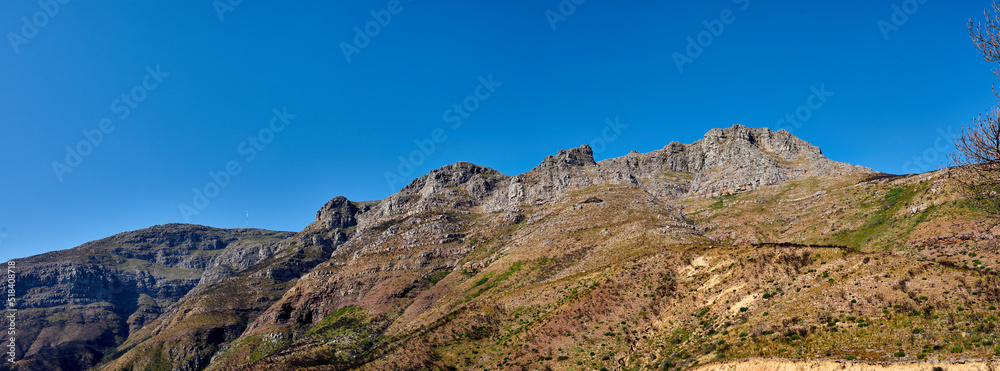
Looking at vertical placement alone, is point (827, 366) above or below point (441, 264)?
below

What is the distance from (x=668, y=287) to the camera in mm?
54594

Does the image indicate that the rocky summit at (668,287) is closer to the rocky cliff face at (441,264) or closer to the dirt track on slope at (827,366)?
the dirt track on slope at (827,366)

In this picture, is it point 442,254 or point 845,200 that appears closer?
point 845,200

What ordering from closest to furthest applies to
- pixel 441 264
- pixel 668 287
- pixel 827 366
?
pixel 827 366
pixel 668 287
pixel 441 264

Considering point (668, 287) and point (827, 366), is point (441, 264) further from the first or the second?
point (827, 366)

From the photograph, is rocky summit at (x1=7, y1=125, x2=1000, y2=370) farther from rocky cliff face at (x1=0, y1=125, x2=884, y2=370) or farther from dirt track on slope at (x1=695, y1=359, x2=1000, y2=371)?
rocky cliff face at (x1=0, y1=125, x2=884, y2=370)

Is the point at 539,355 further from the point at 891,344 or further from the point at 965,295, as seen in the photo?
the point at 965,295

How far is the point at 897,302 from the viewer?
32562mm

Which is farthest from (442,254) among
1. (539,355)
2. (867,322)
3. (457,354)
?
(867,322)

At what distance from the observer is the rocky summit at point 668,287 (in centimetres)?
3188

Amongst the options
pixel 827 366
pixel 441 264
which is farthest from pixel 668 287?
pixel 441 264

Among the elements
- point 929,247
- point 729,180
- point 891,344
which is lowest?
point 891,344

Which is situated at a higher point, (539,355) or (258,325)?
(258,325)

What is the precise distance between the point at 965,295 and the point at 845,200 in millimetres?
95606
